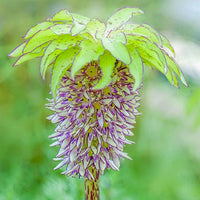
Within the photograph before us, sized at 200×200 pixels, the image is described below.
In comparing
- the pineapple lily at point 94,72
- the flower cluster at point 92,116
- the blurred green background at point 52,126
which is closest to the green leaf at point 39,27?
the pineapple lily at point 94,72

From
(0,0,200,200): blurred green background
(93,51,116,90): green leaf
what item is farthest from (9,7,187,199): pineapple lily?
(0,0,200,200): blurred green background

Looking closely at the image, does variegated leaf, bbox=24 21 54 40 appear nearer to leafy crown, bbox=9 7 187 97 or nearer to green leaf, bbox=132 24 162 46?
leafy crown, bbox=9 7 187 97

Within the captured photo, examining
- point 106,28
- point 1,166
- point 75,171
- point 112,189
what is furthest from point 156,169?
point 106,28

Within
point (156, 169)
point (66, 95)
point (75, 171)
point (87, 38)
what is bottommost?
point (156, 169)

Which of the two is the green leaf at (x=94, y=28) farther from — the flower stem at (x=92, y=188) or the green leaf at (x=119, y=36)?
the flower stem at (x=92, y=188)

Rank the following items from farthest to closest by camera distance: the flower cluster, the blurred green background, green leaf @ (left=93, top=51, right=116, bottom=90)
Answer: the blurred green background, the flower cluster, green leaf @ (left=93, top=51, right=116, bottom=90)

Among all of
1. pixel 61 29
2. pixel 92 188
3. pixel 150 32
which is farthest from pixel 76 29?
pixel 92 188

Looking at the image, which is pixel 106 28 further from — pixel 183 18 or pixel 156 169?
pixel 183 18
